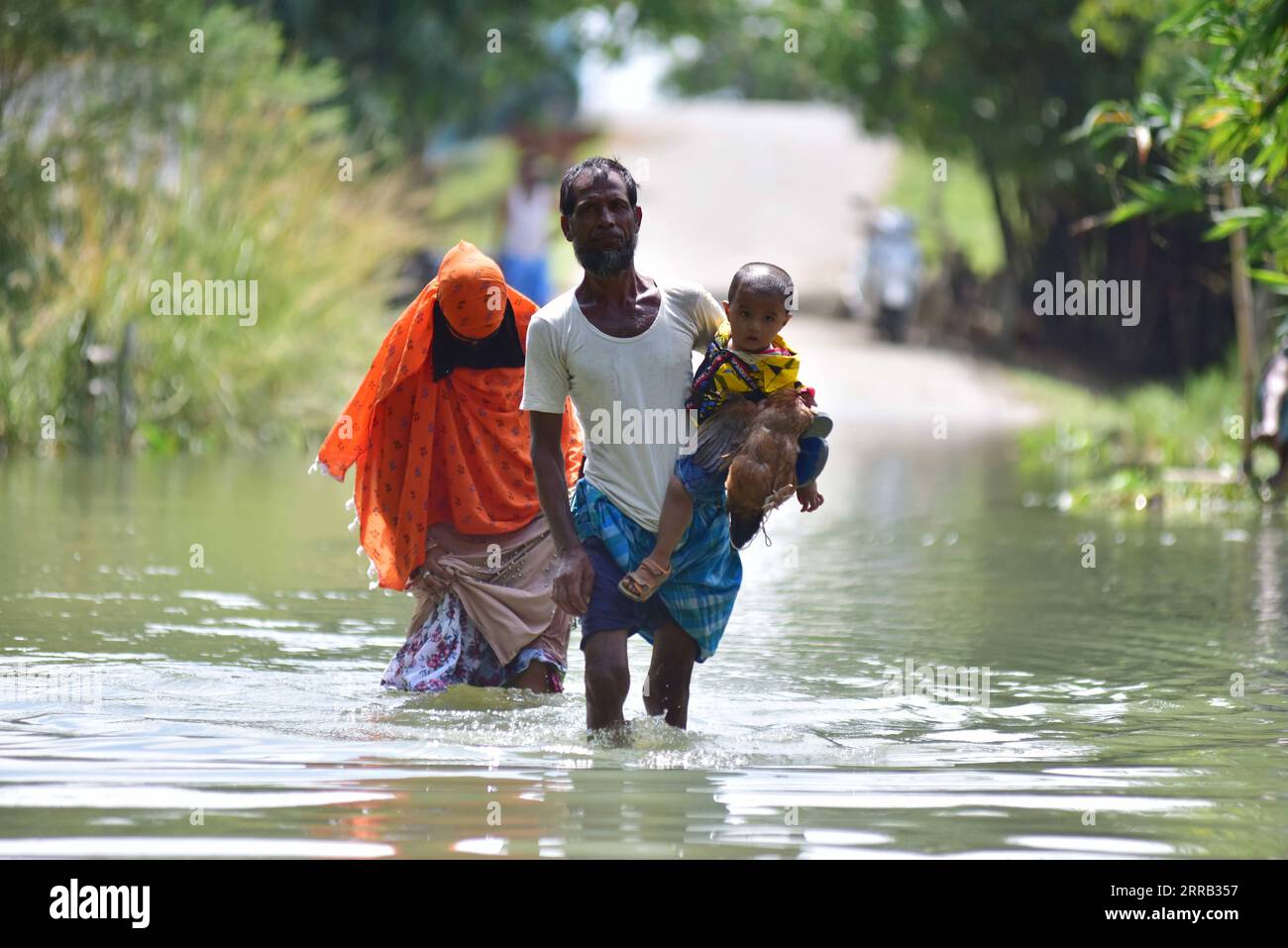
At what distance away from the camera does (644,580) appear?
18.8ft

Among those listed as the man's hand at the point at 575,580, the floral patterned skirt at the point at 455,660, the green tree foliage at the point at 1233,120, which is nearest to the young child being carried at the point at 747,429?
the man's hand at the point at 575,580

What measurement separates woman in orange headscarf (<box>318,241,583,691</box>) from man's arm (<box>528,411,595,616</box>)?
1077mm


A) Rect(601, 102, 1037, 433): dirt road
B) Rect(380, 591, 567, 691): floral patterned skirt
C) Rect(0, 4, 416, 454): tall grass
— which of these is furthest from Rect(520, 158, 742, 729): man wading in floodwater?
Rect(601, 102, 1037, 433): dirt road

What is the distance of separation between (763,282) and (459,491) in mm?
1790

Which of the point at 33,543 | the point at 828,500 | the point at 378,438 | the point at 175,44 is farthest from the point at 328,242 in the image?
the point at 378,438

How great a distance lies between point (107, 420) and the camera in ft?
52.6

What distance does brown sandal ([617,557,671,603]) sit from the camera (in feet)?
18.7

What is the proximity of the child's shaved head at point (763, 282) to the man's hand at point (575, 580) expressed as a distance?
2.72ft

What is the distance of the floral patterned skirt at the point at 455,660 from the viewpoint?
22.6 ft

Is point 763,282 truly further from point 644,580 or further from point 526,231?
point 526,231

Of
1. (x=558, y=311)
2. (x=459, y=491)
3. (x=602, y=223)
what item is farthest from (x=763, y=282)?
(x=459, y=491)
